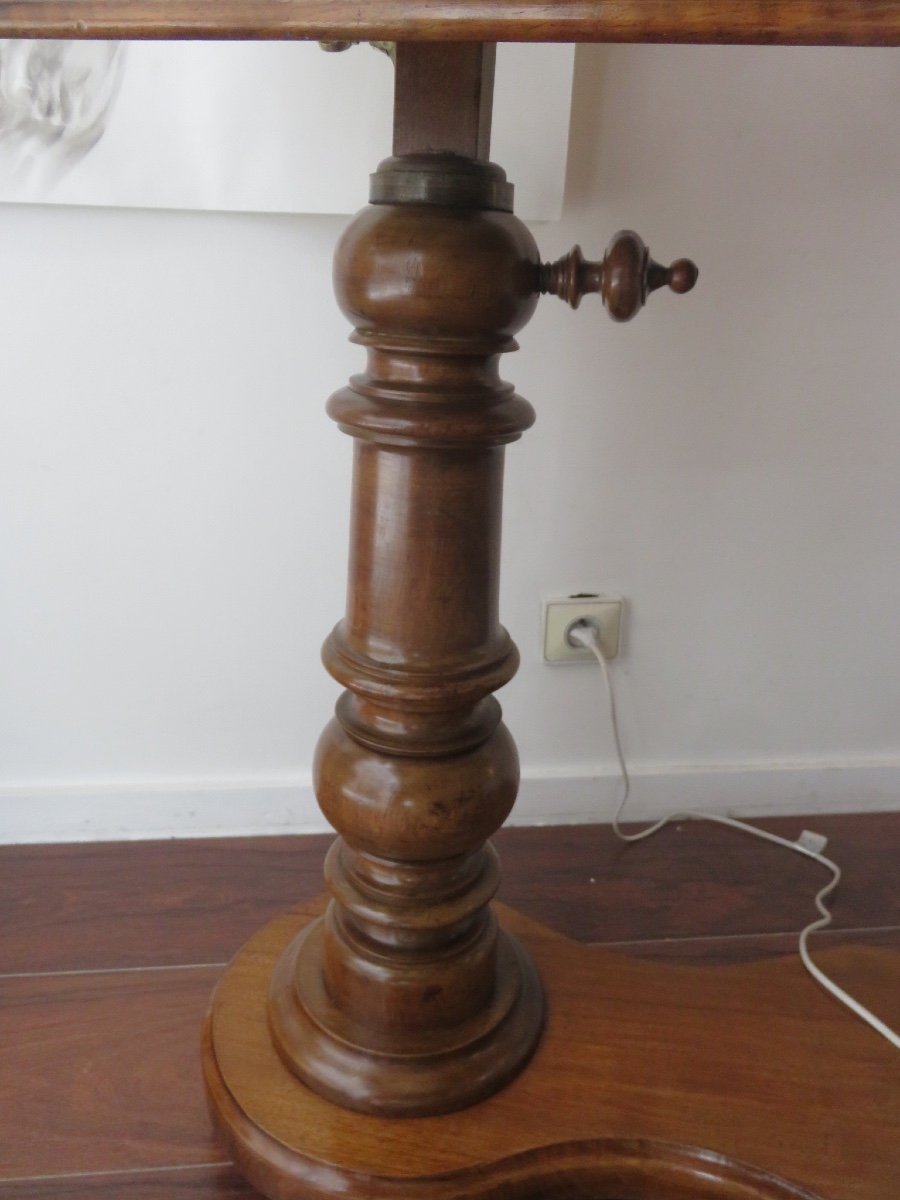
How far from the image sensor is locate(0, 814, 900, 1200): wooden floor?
2.72 feet

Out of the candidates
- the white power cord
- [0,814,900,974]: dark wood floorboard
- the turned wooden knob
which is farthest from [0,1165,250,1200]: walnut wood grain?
the turned wooden knob

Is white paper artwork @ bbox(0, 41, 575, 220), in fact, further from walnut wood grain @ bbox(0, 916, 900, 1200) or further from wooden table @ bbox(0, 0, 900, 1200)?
walnut wood grain @ bbox(0, 916, 900, 1200)

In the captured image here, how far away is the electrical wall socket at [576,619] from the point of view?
1.18 meters

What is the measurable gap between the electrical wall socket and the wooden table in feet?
1.27

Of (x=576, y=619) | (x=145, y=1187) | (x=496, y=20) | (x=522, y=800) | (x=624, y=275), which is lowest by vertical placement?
(x=145, y=1187)

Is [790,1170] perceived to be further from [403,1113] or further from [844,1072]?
[403,1113]

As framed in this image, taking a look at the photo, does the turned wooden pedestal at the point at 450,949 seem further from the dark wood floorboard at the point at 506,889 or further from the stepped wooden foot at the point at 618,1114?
the dark wood floorboard at the point at 506,889

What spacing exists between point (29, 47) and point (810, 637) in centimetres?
104

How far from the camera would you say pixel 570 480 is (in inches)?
44.5

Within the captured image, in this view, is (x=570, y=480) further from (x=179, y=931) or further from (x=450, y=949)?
(x=179, y=931)

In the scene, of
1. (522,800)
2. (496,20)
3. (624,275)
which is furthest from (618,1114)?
(496,20)

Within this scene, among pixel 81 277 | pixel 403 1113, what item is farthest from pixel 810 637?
pixel 81 277

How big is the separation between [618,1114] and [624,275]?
0.62 metres

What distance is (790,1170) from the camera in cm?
76
